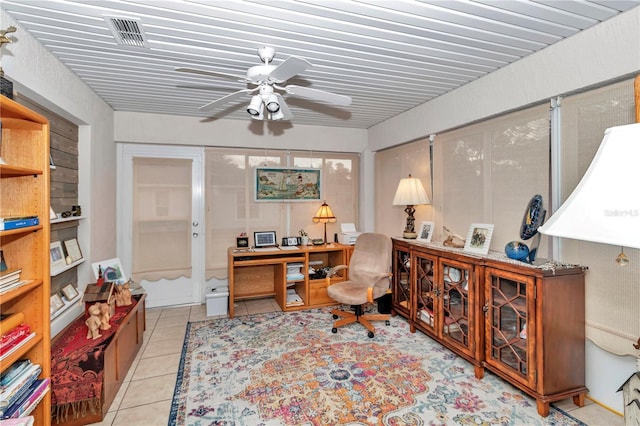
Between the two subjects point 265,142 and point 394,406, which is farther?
point 265,142

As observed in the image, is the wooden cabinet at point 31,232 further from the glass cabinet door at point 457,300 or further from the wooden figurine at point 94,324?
the glass cabinet door at point 457,300

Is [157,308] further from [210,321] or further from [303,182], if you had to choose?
[303,182]

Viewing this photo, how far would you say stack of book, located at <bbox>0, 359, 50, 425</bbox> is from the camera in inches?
56.1

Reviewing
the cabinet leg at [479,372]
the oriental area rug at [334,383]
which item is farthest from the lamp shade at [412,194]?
the cabinet leg at [479,372]

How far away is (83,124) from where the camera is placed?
121 inches

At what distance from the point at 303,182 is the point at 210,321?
223cm

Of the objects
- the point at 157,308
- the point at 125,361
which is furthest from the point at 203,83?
the point at 157,308

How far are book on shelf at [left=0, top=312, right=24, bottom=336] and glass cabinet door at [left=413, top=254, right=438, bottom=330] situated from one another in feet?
9.63

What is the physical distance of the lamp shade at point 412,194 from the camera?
11.7 feet

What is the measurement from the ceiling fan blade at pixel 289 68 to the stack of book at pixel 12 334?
6.20ft

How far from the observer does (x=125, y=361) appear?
2.53 m

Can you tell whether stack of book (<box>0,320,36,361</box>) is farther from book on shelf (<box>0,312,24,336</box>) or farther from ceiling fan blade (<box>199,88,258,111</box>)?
ceiling fan blade (<box>199,88,258,111</box>)

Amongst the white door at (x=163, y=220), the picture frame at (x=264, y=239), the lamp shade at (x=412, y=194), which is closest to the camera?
the lamp shade at (x=412, y=194)

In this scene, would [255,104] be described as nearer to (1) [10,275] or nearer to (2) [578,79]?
(1) [10,275]
